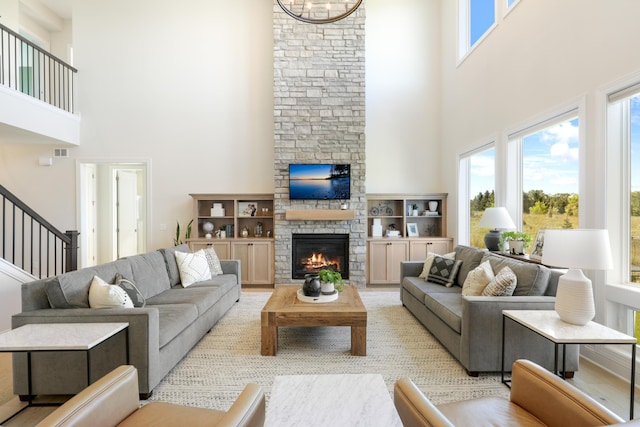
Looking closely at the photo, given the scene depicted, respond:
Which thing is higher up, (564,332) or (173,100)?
(173,100)

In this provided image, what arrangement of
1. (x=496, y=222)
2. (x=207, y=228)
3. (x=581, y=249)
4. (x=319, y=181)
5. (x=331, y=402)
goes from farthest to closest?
(x=207, y=228)
(x=319, y=181)
(x=496, y=222)
(x=331, y=402)
(x=581, y=249)

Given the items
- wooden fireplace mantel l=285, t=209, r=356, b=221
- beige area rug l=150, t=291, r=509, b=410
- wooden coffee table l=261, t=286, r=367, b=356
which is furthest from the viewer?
wooden fireplace mantel l=285, t=209, r=356, b=221

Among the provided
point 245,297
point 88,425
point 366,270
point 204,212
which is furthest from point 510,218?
point 204,212

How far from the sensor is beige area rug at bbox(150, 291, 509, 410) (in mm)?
2420

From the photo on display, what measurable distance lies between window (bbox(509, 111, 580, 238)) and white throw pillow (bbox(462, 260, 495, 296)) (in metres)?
1.04

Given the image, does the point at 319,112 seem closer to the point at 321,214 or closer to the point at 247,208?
the point at 321,214

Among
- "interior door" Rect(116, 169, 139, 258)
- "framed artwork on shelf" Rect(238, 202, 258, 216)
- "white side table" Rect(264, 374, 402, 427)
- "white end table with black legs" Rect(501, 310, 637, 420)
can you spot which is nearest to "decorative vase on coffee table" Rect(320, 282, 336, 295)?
"white side table" Rect(264, 374, 402, 427)

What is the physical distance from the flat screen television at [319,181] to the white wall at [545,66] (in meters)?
1.99

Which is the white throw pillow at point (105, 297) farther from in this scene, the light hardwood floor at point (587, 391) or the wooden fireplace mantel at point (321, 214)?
the wooden fireplace mantel at point (321, 214)

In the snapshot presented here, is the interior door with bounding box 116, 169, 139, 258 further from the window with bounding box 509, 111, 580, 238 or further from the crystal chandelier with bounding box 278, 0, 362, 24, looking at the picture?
the window with bounding box 509, 111, 580, 238

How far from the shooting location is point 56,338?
1943 millimetres

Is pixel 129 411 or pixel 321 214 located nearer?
pixel 129 411

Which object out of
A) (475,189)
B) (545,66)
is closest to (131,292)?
(545,66)

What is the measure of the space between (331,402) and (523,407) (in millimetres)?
1210
